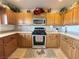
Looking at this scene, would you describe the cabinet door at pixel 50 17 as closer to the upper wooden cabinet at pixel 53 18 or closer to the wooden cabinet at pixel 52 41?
the upper wooden cabinet at pixel 53 18

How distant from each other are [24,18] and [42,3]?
1.34m

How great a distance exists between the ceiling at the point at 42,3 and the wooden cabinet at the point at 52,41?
Result: 163 centimetres

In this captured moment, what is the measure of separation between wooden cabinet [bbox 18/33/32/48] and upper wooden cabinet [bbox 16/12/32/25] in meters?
0.83

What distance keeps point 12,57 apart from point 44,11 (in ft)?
10.3

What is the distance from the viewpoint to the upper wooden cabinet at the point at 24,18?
19.1 ft

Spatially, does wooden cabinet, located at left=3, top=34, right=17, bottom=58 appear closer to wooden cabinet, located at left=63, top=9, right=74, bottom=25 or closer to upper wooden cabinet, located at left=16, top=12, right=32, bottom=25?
upper wooden cabinet, located at left=16, top=12, right=32, bottom=25

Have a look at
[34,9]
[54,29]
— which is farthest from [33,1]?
[54,29]

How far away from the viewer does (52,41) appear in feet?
17.8

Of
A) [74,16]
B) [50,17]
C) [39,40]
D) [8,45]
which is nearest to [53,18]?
[50,17]

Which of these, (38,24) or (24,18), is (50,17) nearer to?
(38,24)

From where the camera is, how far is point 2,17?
4.42 m

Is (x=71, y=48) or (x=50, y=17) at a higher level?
(x=50, y=17)

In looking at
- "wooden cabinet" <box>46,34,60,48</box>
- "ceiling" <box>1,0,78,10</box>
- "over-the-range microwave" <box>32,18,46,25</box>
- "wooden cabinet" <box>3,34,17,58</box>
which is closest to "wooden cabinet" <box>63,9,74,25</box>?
"ceiling" <box>1,0,78,10</box>

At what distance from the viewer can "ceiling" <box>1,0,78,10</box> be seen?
4996mm
